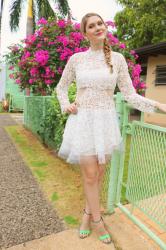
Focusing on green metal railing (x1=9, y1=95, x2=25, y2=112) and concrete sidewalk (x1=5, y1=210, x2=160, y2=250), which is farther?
green metal railing (x1=9, y1=95, x2=25, y2=112)

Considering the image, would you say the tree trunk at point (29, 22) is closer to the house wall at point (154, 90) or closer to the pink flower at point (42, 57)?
the house wall at point (154, 90)

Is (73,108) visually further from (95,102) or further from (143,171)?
(143,171)

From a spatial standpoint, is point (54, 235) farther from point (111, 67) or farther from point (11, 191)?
point (111, 67)

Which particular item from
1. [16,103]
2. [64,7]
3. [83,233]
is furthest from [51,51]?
[16,103]

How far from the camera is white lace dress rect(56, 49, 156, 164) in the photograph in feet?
6.59

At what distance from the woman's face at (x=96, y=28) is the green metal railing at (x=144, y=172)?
0.66m

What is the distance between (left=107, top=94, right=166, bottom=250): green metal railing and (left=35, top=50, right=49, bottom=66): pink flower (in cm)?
374

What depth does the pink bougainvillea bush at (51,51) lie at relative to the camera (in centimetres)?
583

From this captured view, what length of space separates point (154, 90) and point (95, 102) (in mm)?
8735

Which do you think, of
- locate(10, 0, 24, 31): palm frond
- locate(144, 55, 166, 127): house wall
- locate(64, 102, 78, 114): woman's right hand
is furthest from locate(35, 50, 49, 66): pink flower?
locate(10, 0, 24, 31): palm frond

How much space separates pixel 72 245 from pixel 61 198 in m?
0.98

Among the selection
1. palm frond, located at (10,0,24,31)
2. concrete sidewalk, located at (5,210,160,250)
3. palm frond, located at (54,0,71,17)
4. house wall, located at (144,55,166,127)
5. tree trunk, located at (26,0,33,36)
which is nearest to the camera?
concrete sidewalk, located at (5,210,160,250)

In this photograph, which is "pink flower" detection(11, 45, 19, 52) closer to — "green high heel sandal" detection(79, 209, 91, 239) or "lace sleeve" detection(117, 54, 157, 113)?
"lace sleeve" detection(117, 54, 157, 113)

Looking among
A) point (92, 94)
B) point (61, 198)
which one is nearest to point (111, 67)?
point (92, 94)
